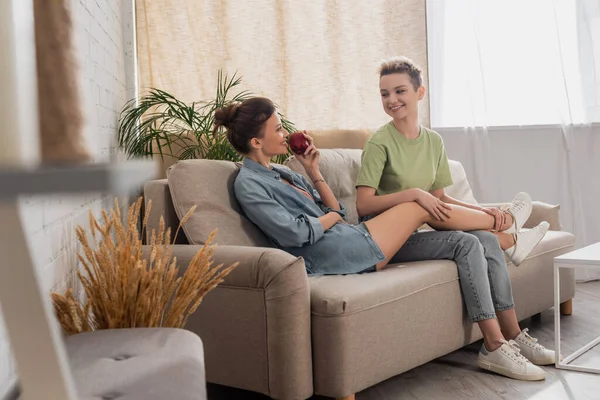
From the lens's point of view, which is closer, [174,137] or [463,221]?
[463,221]

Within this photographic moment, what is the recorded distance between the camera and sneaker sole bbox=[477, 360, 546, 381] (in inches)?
100

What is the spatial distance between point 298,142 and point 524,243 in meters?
1.01

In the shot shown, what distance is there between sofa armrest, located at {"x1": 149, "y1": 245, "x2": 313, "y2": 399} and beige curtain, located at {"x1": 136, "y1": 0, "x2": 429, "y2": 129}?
2211 millimetres

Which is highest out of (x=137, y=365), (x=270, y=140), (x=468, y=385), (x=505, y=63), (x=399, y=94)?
(x=505, y=63)

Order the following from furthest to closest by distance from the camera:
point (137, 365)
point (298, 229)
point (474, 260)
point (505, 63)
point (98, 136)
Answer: point (505, 63) < point (474, 260) < point (298, 229) < point (137, 365) < point (98, 136)

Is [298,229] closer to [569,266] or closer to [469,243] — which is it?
[469,243]

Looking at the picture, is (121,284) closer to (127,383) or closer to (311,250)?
(127,383)

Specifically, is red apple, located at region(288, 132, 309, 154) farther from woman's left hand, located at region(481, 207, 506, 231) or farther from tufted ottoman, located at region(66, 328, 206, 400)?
tufted ottoman, located at region(66, 328, 206, 400)

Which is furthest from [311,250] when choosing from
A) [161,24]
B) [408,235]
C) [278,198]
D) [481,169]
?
[481,169]

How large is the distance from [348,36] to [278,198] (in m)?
2.13

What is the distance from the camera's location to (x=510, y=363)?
2.59 m

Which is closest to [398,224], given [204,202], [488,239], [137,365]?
[488,239]

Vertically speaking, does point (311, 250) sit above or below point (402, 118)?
below

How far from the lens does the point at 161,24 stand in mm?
4156
